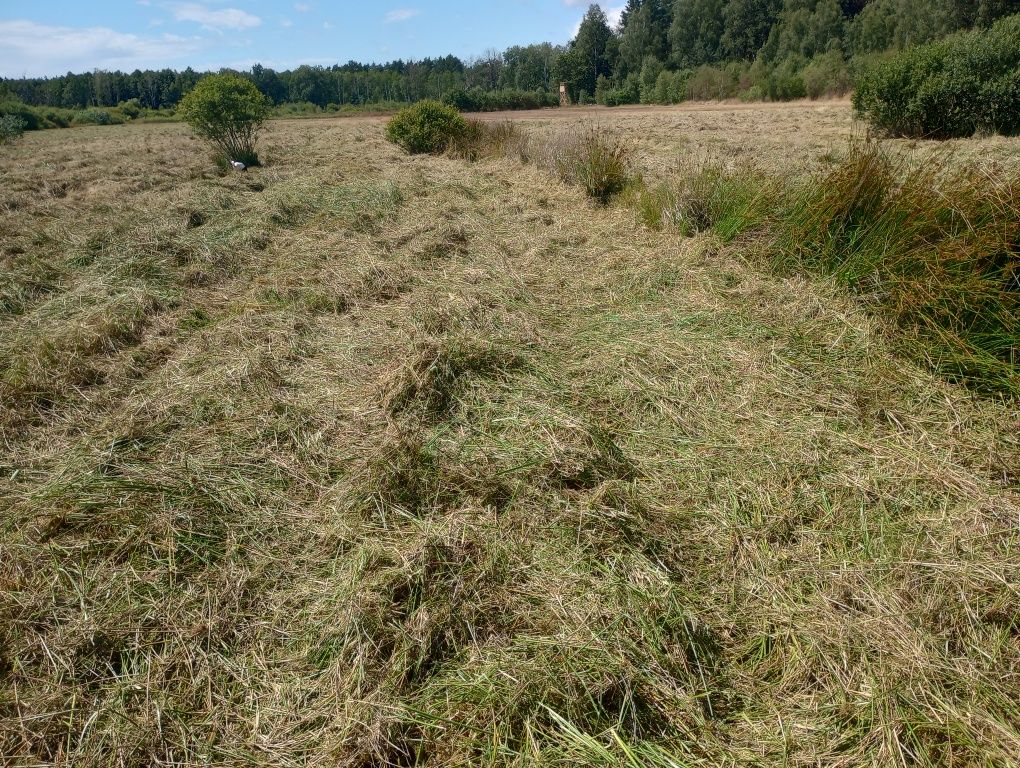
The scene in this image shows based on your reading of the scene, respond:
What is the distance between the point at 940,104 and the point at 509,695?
16345 millimetres

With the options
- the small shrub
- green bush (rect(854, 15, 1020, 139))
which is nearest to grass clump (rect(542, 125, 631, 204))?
green bush (rect(854, 15, 1020, 139))

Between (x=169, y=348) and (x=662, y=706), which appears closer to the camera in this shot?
(x=662, y=706)

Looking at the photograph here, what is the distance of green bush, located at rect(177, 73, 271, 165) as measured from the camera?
35.3ft

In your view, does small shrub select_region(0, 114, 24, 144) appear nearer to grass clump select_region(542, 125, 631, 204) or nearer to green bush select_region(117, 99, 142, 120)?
grass clump select_region(542, 125, 631, 204)

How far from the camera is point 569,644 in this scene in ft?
5.87

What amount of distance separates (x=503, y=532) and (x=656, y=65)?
5490cm

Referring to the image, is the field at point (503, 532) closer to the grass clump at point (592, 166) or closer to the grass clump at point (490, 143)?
the grass clump at point (592, 166)

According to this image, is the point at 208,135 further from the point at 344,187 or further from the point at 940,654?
the point at 940,654

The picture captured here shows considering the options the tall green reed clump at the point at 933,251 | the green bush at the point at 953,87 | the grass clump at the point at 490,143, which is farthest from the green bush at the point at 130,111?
the tall green reed clump at the point at 933,251

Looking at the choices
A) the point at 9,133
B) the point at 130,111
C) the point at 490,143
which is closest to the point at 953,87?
the point at 490,143

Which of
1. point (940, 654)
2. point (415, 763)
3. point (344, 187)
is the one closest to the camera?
point (415, 763)

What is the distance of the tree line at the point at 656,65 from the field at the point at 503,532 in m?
23.6

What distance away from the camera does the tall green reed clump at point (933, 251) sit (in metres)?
3.22

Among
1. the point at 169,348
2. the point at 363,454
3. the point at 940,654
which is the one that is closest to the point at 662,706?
the point at 940,654
